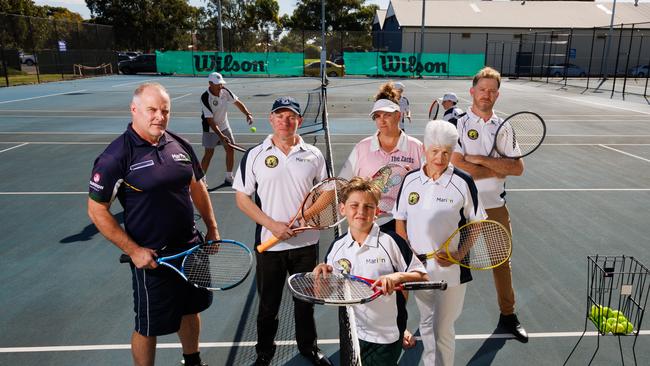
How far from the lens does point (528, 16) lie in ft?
171

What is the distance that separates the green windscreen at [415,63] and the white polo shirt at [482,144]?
36.0 m

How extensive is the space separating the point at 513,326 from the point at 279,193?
2.73 m

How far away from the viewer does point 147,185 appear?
333cm

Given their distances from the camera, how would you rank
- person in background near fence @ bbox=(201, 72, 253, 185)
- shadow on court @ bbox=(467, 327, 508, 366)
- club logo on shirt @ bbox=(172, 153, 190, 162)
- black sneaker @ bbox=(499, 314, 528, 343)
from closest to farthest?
club logo on shirt @ bbox=(172, 153, 190, 162)
shadow on court @ bbox=(467, 327, 508, 366)
black sneaker @ bbox=(499, 314, 528, 343)
person in background near fence @ bbox=(201, 72, 253, 185)

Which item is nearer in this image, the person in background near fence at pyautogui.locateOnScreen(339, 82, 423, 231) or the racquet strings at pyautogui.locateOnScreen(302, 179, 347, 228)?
the racquet strings at pyautogui.locateOnScreen(302, 179, 347, 228)

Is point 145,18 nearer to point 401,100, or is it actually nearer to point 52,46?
point 52,46

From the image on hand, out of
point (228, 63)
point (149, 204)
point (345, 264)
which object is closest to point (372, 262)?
point (345, 264)

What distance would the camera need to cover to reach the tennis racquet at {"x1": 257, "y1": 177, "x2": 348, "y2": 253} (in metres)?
3.69

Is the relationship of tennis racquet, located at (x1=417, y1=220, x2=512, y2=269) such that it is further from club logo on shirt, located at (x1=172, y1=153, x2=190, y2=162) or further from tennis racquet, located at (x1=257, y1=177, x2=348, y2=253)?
club logo on shirt, located at (x1=172, y1=153, x2=190, y2=162)

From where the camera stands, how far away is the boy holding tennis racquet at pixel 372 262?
2.96 metres

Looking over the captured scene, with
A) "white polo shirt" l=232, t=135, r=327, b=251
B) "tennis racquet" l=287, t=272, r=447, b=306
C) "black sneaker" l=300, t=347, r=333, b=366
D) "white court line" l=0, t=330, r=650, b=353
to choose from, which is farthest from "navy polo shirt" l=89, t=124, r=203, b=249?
"black sneaker" l=300, t=347, r=333, b=366

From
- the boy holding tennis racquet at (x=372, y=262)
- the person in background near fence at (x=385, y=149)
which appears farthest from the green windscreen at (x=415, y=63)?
the boy holding tennis racquet at (x=372, y=262)

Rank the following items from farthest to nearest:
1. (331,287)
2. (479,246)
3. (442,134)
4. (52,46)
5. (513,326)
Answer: (52,46) < (513,326) < (479,246) < (442,134) < (331,287)

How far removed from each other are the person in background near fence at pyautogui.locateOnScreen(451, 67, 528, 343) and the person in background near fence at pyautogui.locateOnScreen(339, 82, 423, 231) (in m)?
0.45
